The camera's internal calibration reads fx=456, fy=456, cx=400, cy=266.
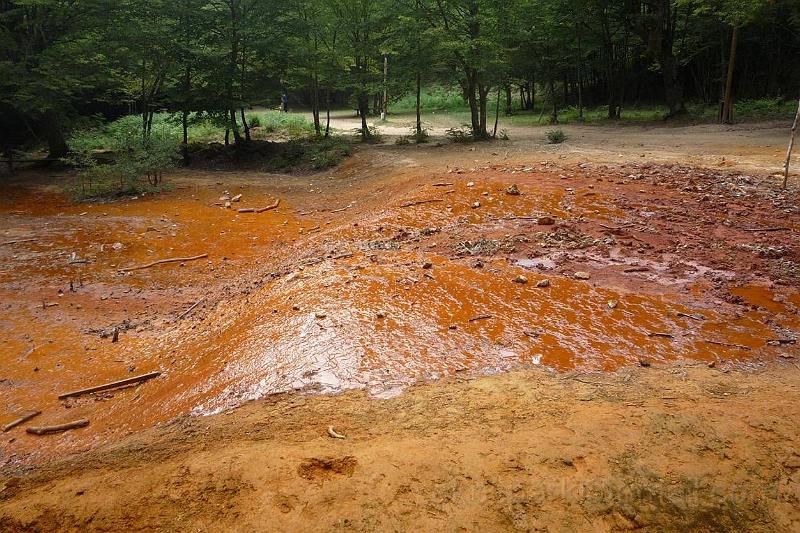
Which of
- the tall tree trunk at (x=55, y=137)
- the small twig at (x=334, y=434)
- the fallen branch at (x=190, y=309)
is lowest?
the fallen branch at (x=190, y=309)

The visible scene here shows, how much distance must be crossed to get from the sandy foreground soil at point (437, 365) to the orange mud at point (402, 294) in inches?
1.3

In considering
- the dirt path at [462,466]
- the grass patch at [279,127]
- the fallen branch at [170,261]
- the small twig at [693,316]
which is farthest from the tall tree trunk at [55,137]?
the small twig at [693,316]

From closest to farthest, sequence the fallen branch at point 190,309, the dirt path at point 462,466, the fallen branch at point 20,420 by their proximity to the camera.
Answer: the dirt path at point 462,466, the fallen branch at point 20,420, the fallen branch at point 190,309

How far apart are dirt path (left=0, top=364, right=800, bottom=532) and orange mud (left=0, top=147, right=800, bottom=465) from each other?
39cm

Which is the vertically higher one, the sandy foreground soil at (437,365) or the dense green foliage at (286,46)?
the dense green foliage at (286,46)

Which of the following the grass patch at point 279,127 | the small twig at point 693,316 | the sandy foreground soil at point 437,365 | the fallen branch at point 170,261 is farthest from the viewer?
the grass patch at point 279,127

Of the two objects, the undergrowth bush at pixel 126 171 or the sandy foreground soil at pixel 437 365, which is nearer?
the sandy foreground soil at pixel 437 365

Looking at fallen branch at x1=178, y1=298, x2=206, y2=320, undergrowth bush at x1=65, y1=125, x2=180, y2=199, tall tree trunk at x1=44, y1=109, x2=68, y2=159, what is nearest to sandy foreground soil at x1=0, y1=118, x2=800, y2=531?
fallen branch at x1=178, y1=298, x2=206, y2=320

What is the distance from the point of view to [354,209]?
33.0ft

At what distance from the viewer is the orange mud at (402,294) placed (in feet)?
12.6

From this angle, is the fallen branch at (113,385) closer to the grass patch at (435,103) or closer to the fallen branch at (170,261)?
the fallen branch at (170,261)

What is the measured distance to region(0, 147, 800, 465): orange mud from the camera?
3.83m

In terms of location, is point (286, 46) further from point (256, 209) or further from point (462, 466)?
point (462, 466)

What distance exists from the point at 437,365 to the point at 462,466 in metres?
1.29
